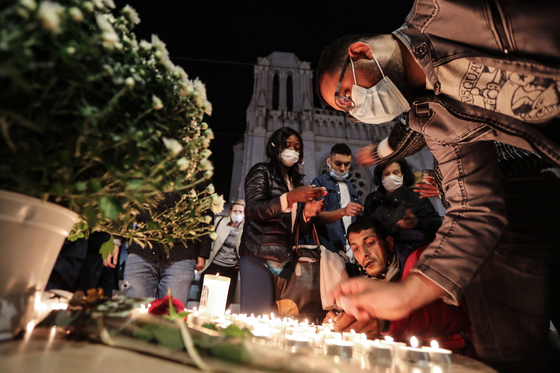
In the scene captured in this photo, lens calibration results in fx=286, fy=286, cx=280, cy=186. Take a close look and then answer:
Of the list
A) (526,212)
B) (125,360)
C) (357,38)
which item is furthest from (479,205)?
(125,360)

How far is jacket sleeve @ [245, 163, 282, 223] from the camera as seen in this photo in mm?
2176

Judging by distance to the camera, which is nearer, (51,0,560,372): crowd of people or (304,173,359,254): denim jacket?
(51,0,560,372): crowd of people

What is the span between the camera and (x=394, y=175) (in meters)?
3.35

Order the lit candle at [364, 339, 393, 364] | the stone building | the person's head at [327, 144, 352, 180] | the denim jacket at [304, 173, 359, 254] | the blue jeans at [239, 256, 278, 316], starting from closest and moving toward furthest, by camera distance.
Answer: the lit candle at [364, 339, 393, 364]
the blue jeans at [239, 256, 278, 316]
the denim jacket at [304, 173, 359, 254]
the person's head at [327, 144, 352, 180]
the stone building

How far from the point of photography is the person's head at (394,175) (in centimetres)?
332

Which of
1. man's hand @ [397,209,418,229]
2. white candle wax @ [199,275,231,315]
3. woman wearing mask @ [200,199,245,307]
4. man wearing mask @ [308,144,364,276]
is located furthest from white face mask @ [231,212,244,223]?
white candle wax @ [199,275,231,315]

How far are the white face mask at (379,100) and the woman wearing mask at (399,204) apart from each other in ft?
4.80

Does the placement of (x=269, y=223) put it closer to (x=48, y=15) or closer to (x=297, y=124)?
(x=48, y=15)

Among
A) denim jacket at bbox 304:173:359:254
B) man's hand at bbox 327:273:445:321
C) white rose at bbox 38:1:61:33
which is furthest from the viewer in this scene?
denim jacket at bbox 304:173:359:254

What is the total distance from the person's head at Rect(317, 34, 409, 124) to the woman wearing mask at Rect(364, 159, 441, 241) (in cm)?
150

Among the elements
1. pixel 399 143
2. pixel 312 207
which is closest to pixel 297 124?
pixel 312 207

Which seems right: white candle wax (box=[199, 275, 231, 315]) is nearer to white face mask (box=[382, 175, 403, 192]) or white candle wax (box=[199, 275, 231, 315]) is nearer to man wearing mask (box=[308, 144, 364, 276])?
man wearing mask (box=[308, 144, 364, 276])

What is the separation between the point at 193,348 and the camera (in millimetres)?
457

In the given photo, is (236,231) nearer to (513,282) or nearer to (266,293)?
(266,293)
